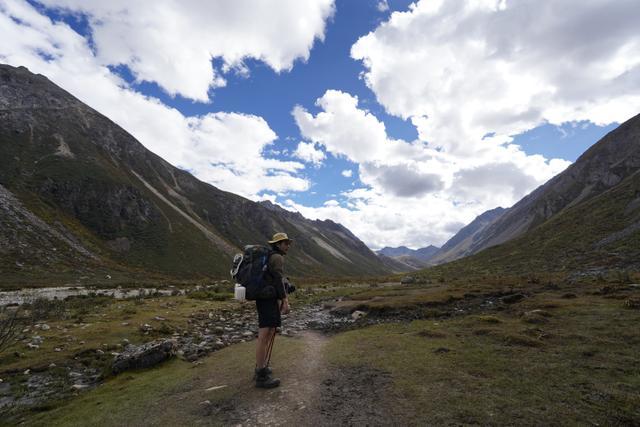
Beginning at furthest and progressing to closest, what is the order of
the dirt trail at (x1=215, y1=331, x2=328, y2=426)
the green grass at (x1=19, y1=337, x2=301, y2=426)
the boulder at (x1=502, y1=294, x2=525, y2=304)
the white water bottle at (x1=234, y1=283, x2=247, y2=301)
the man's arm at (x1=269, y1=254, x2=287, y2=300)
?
the boulder at (x1=502, y1=294, x2=525, y2=304), the white water bottle at (x1=234, y1=283, x2=247, y2=301), the man's arm at (x1=269, y1=254, x2=287, y2=300), the green grass at (x1=19, y1=337, x2=301, y2=426), the dirt trail at (x1=215, y1=331, x2=328, y2=426)

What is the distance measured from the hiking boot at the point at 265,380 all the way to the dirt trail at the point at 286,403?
5.4 inches

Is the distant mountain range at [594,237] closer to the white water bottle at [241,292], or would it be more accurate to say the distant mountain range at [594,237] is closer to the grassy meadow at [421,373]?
the grassy meadow at [421,373]

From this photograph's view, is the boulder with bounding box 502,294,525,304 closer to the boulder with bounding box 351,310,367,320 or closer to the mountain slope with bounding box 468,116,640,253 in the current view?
the boulder with bounding box 351,310,367,320

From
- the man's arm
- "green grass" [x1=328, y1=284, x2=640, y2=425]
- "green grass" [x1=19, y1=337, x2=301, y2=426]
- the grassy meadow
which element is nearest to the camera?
"green grass" [x1=328, y1=284, x2=640, y2=425]

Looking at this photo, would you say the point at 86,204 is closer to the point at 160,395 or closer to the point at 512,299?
the point at 160,395

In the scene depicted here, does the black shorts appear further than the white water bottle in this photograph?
No

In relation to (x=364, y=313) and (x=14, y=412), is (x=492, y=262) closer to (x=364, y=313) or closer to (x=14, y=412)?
(x=364, y=313)

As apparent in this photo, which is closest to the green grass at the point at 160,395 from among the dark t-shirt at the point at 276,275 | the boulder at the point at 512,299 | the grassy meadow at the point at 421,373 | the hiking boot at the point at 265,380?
the grassy meadow at the point at 421,373

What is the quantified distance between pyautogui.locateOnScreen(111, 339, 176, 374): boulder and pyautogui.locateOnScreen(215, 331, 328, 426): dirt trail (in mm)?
4793

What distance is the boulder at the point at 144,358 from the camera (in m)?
11.7

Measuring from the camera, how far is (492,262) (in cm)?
7512

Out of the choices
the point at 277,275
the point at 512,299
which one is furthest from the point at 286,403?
the point at 512,299

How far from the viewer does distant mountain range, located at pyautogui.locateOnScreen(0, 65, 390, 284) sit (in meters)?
71.5

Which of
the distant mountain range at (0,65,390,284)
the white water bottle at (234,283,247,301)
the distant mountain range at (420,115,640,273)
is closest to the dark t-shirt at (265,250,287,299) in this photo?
the white water bottle at (234,283,247,301)
